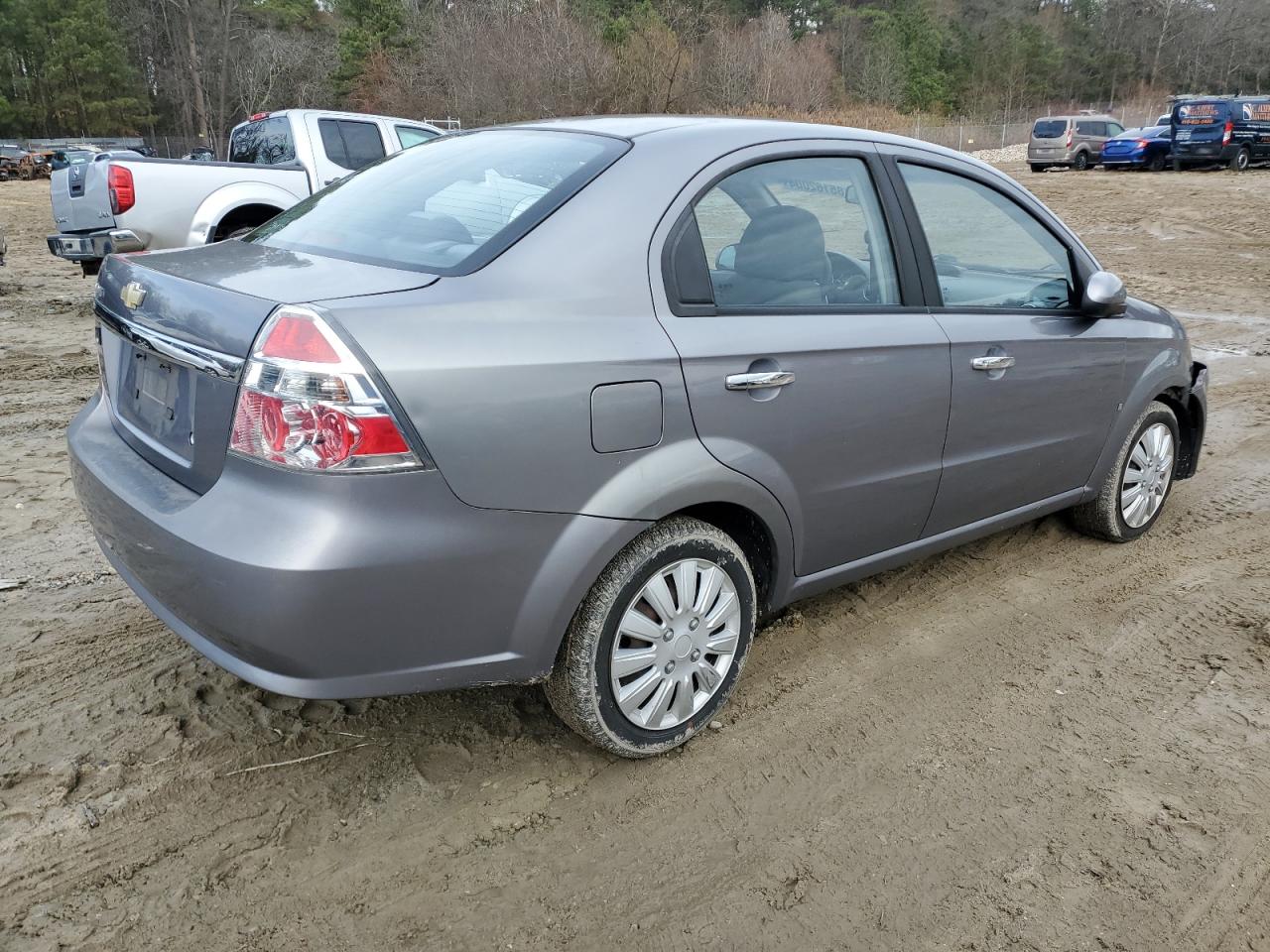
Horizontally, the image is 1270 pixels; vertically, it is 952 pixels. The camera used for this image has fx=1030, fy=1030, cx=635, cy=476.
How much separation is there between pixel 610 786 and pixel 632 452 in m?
0.93

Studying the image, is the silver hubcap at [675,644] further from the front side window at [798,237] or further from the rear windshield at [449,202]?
the rear windshield at [449,202]

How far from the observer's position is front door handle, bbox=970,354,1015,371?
341 centimetres

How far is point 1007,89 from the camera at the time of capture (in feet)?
249

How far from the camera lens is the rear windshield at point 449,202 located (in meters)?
2.63

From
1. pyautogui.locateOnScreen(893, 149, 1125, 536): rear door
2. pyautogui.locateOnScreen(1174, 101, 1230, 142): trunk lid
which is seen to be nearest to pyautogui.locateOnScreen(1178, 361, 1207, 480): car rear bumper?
pyautogui.locateOnScreen(893, 149, 1125, 536): rear door

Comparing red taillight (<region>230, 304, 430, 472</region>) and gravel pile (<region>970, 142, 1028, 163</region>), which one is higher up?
red taillight (<region>230, 304, 430, 472</region>)

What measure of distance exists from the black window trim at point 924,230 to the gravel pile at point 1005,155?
4212cm

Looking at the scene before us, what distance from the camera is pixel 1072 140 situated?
100 ft

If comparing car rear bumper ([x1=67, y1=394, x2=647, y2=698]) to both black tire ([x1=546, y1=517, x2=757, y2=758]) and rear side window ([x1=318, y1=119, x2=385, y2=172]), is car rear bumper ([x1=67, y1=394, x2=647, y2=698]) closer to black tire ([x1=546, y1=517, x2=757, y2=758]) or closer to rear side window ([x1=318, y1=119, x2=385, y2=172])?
black tire ([x1=546, y1=517, x2=757, y2=758])

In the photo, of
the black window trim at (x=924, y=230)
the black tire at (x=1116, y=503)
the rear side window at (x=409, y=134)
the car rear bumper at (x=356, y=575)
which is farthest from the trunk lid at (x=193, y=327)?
the rear side window at (x=409, y=134)

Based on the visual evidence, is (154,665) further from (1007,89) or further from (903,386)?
(1007,89)

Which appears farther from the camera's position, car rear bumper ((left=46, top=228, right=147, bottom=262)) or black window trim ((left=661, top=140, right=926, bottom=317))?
car rear bumper ((left=46, top=228, right=147, bottom=262))

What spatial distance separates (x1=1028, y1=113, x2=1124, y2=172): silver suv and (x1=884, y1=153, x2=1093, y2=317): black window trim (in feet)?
99.4

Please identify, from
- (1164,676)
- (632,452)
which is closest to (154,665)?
(632,452)
